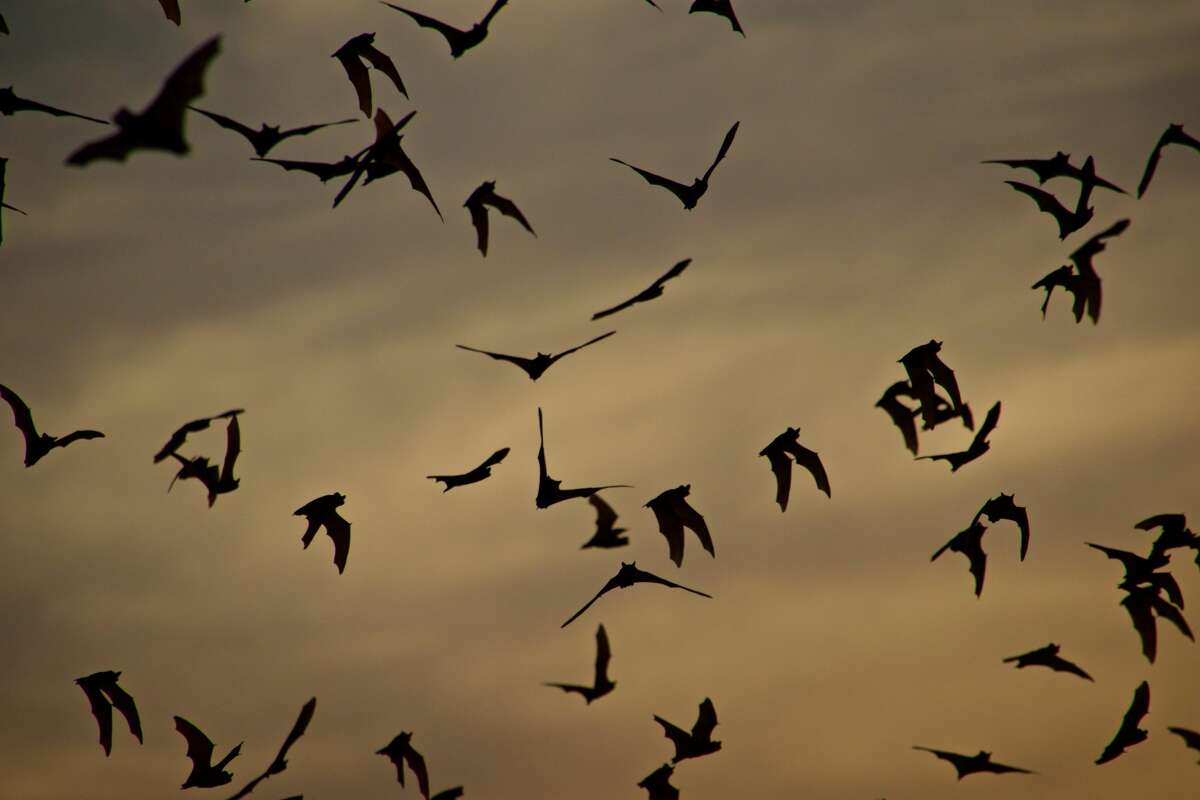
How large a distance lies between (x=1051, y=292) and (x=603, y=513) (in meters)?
9.48

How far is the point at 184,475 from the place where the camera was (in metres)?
17.7

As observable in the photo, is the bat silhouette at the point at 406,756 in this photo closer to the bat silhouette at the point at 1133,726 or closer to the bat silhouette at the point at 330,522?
the bat silhouette at the point at 330,522

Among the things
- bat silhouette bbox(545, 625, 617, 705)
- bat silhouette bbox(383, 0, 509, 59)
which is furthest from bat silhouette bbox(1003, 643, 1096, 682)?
bat silhouette bbox(383, 0, 509, 59)

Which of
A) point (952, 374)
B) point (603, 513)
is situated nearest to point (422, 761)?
point (603, 513)

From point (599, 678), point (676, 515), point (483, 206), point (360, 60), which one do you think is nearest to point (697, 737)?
point (676, 515)

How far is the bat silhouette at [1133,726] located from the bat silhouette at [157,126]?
15708mm

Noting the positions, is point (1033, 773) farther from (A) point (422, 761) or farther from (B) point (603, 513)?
(A) point (422, 761)

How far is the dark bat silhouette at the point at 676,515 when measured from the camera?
20.5m

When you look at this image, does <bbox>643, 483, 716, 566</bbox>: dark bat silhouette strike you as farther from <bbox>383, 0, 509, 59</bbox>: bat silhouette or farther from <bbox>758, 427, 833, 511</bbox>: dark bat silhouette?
<bbox>383, 0, 509, 59</bbox>: bat silhouette

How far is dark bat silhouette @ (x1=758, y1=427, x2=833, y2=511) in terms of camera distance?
21531mm

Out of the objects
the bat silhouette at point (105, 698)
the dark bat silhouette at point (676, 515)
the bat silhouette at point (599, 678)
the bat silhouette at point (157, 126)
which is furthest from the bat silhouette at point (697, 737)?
the bat silhouette at point (157, 126)

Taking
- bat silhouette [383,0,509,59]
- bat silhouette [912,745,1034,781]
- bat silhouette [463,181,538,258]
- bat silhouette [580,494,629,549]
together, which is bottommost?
bat silhouette [912,745,1034,781]

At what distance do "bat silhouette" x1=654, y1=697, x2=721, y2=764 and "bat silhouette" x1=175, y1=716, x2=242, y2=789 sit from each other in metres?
6.68

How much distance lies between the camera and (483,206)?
60.8 feet
